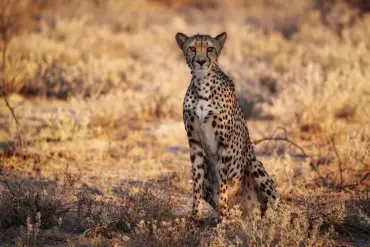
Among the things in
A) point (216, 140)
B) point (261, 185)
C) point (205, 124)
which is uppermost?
point (205, 124)

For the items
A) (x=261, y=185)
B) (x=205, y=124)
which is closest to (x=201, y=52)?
(x=205, y=124)

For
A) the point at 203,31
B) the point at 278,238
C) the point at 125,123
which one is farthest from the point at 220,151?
the point at 203,31

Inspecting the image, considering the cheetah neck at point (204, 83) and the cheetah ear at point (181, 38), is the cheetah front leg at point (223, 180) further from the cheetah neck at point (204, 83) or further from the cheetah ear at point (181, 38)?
the cheetah ear at point (181, 38)

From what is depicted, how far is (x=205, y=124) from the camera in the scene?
14.1 ft

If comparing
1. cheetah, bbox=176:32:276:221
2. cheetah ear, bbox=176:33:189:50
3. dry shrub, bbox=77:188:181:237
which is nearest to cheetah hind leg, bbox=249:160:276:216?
cheetah, bbox=176:32:276:221

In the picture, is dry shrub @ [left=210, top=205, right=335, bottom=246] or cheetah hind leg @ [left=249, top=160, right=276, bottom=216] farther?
cheetah hind leg @ [left=249, top=160, right=276, bottom=216]

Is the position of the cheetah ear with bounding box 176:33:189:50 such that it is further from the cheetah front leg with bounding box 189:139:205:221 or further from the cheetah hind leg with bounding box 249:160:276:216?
the cheetah hind leg with bounding box 249:160:276:216

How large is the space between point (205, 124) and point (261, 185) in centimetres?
64

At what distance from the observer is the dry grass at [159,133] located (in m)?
4.16

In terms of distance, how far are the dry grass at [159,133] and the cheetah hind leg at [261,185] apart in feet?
0.87

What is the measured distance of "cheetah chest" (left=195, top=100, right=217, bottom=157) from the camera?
428 cm

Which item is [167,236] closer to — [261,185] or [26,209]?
[261,185]

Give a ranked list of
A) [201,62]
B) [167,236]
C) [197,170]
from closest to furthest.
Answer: [167,236], [201,62], [197,170]

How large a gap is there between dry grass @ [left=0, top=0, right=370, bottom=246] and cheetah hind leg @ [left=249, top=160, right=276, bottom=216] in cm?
27
